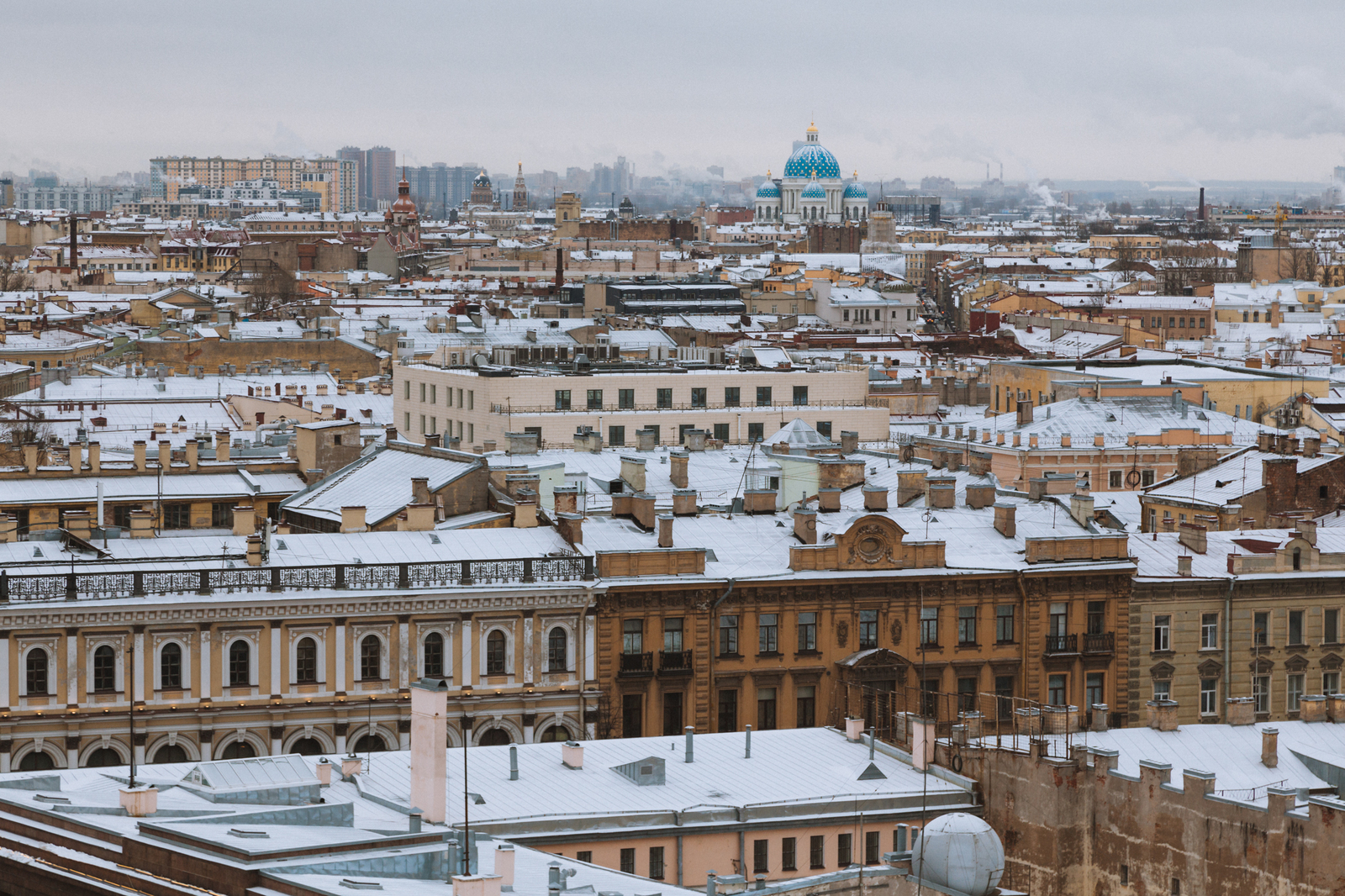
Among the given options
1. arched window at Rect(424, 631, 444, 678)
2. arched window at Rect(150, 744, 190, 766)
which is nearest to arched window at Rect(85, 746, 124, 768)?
arched window at Rect(150, 744, 190, 766)

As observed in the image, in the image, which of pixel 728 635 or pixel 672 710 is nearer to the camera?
pixel 672 710

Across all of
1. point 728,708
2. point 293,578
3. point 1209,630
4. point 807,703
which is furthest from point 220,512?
point 1209,630

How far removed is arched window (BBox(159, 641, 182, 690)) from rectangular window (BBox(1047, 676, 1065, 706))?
50.5ft

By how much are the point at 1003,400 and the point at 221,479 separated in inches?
1635

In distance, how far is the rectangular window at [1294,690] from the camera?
153ft

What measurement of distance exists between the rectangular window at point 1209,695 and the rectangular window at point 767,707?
826 cm

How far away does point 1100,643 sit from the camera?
150 feet

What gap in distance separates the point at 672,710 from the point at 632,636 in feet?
4.81

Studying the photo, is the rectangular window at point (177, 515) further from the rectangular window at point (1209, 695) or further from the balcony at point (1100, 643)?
the rectangular window at point (1209, 695)

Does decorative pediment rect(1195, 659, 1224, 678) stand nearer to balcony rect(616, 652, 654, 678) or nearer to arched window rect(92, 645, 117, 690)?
balcony rect(616, 652, 654, 678)

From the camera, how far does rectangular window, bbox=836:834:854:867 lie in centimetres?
3453

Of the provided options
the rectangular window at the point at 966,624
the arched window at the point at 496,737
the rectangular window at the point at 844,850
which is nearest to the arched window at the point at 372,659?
the arched window at the point at 496,737

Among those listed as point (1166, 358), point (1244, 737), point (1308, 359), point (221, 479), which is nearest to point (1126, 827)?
point (1244, 737)

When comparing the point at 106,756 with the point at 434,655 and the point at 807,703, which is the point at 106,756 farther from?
the point at 807,703
